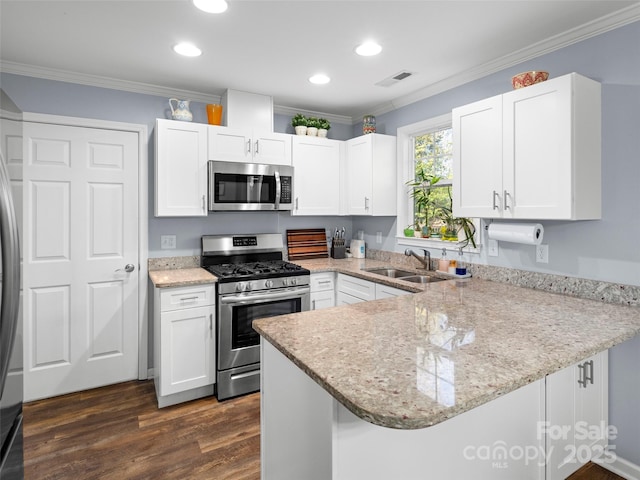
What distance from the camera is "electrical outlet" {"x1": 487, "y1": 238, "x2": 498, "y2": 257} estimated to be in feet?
8.83

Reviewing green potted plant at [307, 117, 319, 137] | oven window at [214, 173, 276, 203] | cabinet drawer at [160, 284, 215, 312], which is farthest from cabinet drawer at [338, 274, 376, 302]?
green potted plant at [307, 117, 319, 137]

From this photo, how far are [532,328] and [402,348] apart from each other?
25.6 inches

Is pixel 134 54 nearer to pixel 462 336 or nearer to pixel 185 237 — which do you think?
pixel 185 237

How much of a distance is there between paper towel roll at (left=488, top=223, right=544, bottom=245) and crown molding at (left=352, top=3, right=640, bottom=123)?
1.12 m

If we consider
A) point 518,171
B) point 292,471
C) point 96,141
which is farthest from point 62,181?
point 518,171

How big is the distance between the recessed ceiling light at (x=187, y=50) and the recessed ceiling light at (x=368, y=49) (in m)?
1.07

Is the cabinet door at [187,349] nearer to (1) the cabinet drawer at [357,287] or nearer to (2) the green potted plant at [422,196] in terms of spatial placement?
(1) the cabinet drawer at [357,287]

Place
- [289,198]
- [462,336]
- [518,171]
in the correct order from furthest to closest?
[289,198], [518,171], [462,336]

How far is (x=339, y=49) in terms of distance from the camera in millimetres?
2438

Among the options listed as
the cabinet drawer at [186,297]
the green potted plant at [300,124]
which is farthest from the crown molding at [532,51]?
the cabinet drawer at [186,297]

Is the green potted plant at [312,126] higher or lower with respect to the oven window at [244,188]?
higher

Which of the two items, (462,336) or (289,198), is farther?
(289,198)

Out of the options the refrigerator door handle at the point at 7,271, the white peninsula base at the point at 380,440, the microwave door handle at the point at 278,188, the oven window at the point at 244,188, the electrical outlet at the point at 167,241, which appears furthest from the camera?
the microwave door handle at the point at 278,188

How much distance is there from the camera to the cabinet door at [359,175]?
3512 mm
